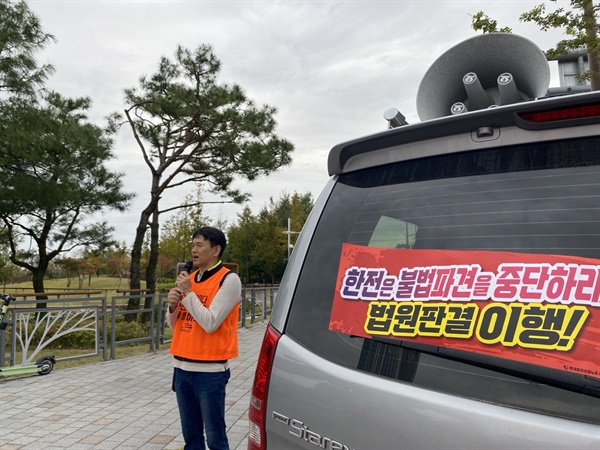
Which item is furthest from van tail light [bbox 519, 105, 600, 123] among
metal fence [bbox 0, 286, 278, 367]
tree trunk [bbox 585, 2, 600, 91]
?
tree trunk [bbox 585, 2, 600, 91]

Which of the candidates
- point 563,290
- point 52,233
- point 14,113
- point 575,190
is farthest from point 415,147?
point 52,233

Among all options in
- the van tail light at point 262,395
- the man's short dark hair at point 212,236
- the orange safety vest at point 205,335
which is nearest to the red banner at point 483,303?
the van tail light at point 262,395

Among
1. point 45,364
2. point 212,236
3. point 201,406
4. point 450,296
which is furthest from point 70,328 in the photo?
point 450,296

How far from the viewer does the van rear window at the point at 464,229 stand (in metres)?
1.09

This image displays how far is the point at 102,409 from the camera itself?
17.6 feet

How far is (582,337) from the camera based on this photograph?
3.40 ft

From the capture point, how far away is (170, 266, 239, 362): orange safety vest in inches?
115

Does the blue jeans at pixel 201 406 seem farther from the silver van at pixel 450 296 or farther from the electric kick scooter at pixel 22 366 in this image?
the electric kick scooter at pixel 22 366

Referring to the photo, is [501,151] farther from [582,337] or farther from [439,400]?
[439,400]

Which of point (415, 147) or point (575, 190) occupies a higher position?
point (415, 147)

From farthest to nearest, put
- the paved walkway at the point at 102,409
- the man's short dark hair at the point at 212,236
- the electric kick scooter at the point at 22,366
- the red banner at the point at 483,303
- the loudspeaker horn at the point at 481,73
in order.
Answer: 1. the electric kick scooter at the point at 22,366
2. the paved walkway at the point at 102,409
3. the man's short dark hair at the point at 212,236
4. the loudspeaker horn at the point at 481,73
5. the red banner at the point at 483,303

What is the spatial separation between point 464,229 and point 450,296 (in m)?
0.19

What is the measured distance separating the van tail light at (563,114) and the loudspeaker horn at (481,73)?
3.09 feet

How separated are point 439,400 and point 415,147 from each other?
729 mm
